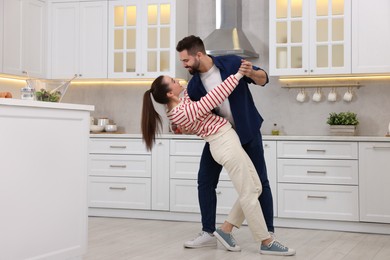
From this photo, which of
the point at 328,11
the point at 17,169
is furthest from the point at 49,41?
the point at 17,169

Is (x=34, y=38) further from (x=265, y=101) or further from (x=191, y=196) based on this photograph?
(x=265, y=101)

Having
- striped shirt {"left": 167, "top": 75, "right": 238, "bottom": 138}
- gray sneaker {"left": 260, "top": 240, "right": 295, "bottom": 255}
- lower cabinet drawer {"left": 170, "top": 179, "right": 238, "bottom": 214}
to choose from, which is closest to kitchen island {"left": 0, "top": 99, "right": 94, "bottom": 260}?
striped shirt {"left": 167, "top": 75, "right": 238, "bottom": 138}

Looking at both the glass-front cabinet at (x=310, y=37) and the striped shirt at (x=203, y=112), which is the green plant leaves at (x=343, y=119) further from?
the striped shirt at (x=203, y=112)

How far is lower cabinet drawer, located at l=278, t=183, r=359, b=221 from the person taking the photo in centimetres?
501

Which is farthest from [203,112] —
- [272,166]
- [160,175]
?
[160,175]

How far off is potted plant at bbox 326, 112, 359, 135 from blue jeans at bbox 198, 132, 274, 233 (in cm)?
146

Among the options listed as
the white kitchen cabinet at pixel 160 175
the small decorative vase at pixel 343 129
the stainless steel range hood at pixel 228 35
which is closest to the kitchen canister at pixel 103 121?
the white kitchen cabinet at pixel 160 175

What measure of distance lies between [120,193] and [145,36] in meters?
1.46

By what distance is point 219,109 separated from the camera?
3.99 m

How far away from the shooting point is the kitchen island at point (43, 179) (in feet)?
9.68

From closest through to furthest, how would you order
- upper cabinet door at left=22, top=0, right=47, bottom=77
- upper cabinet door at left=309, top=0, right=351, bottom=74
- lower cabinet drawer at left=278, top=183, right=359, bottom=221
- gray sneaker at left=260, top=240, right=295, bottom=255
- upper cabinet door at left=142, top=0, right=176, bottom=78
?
1. gray sneaker at left=260, top=240, right=295, bottom=255
2. lower cabinet drawer at left=278, top=183, right=359, bottom=221
3. upper cabinet door at left=309, top=0, right=351, bottom=74
4. upper cabinet door at left=142, top=0, right=176, bottom=78
5. upper cabinet door at left=22, top=0, right=47, bottom=77

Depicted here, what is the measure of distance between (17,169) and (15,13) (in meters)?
3.17

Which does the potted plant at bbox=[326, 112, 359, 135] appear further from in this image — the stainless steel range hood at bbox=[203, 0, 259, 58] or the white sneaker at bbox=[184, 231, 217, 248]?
the white sneaker at bbox=[184, 231, 217, 248]

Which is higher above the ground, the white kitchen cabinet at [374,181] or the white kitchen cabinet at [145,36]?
the white kitchen cabinet at [145,36]
